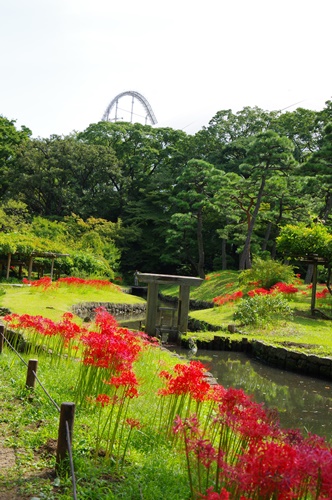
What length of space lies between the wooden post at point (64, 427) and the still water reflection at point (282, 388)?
4.30 m

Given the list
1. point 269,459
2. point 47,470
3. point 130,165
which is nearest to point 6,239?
point 130,165

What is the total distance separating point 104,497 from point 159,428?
Answer: 140cm

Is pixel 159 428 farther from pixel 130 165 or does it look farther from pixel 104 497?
pixel 130 165

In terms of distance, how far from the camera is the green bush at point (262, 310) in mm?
15094

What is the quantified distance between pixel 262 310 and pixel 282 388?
5.34 meters

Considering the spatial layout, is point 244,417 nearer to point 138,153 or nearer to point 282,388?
point 282,388

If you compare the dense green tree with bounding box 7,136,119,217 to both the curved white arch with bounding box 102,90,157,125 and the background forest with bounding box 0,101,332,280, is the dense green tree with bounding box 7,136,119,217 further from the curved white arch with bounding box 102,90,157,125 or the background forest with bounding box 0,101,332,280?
the curved white arch with bounding box 102,90,157,125

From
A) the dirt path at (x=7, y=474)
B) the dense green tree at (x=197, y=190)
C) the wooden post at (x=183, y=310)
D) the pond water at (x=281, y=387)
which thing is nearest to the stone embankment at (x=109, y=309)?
the wooden post at (x=183, y=310)

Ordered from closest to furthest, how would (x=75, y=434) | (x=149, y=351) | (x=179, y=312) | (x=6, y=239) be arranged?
(x=75, y=434), (x=149, y=351), (x=179, y=312), (x=6, y=239)

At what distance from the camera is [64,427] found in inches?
147

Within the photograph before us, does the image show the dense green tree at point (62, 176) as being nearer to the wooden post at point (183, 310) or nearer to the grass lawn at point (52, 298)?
the grass lawn at point (52, 298)

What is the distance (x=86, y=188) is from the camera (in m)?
37.9

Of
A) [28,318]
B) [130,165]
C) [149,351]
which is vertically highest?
[130,165]

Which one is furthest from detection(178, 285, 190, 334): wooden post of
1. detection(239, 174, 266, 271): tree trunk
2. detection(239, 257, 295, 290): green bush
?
detection(239, 174, 266, 271): tree trunk
